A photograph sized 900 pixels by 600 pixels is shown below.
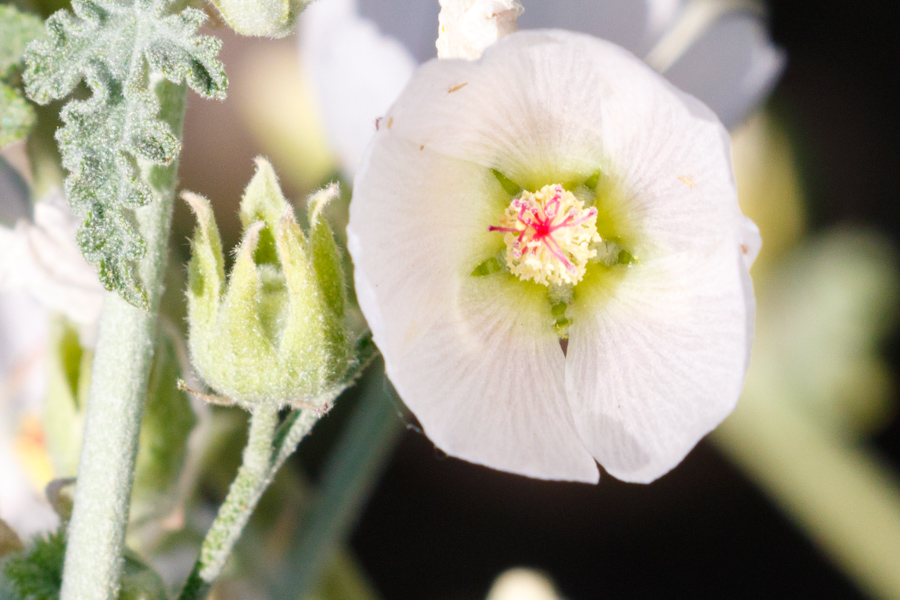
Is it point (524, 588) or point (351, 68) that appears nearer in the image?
point (351, 68)

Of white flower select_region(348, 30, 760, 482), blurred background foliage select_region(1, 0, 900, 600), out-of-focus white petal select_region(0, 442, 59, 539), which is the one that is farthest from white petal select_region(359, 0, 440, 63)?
out-of-focus white petal select_region(0, 442, 59, 539)

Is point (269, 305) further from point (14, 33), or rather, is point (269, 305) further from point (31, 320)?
point (31, 320)

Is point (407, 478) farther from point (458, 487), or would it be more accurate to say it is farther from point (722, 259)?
point (722, 259)

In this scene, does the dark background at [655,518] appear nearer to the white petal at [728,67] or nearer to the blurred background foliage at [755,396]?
the blurred background foliage at [755,396]

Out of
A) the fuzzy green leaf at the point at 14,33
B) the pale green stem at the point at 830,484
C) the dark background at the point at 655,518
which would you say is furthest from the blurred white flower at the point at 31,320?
the pale green stem at the point at 830,484

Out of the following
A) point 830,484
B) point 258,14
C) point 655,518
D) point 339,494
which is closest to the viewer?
point 258,14

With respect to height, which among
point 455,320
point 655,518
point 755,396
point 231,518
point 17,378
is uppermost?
point 455,320

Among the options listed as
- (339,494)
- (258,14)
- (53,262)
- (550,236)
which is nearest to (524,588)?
(339,494)
